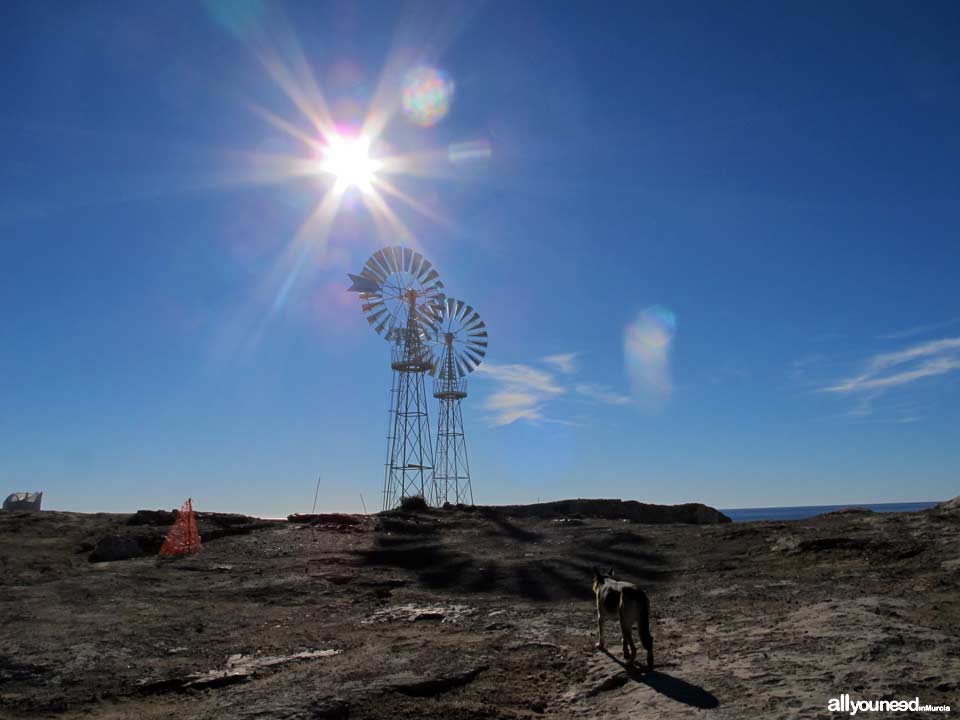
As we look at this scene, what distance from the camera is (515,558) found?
1683cm

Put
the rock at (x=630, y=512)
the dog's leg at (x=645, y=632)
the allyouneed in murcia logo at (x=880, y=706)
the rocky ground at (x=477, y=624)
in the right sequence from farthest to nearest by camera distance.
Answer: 1. the rock at (x=630, y=512)
2. the dog's leg at (x=645, y=632)
3. the rocky ground at (x=477, y=624)
4. the allyouneed in murcia logo at (x=880, y=706)

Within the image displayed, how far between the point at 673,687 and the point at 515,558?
10348mm

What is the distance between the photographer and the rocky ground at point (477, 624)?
6.75 metres

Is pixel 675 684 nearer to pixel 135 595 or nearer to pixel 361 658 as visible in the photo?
pixel 361 658

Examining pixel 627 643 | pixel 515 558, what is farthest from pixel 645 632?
pixel 515 558

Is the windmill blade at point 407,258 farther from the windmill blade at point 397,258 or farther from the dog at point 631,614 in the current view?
the dog at point 631,614

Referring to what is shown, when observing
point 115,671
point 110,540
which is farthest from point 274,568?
point 115,671

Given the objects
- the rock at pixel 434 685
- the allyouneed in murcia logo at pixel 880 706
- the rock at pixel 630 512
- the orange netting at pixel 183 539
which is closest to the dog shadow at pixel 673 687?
the allyouneed in murcia logo at pixel 880 706

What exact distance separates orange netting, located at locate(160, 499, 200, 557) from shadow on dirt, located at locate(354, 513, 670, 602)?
184 inches

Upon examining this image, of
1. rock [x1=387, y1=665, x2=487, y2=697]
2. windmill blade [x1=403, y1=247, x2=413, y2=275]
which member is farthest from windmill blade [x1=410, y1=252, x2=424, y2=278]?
rock [x1=387, y1=665, x2=487, y2=697]

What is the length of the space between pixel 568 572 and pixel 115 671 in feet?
30.4

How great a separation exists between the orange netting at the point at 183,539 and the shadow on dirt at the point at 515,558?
4.67m

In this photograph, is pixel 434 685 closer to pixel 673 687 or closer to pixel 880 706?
pixel 673 687

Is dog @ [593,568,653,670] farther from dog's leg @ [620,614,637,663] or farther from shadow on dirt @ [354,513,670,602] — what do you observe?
shadow on dirt @ [354,513,670,602]
